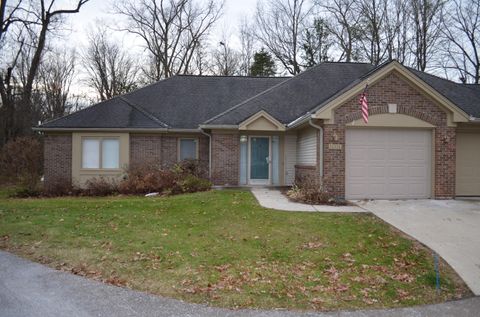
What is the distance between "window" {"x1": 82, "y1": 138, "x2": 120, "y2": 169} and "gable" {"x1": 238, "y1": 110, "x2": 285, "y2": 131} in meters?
5.84

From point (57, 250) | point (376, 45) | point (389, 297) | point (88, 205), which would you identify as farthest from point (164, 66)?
point (389, 297)

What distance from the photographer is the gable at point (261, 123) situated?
1544 centimetres

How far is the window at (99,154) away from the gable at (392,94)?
30.4 ft

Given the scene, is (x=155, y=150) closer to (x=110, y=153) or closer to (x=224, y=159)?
(x=110, y=153)

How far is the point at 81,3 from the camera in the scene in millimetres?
26203

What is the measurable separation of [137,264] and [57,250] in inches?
75.6

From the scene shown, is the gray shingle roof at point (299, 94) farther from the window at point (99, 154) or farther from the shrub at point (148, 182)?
the window at point (99, 154)

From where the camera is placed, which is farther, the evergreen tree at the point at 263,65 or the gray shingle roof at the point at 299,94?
the evergreen tree at the point at 263,65

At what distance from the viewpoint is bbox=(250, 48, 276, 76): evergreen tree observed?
32656 mm

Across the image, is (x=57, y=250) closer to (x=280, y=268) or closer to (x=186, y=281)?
(x=186, y=281)

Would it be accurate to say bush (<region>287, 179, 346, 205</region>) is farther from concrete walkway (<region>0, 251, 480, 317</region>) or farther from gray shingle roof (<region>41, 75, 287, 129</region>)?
gray shingle roof (<region>41, 75, 287, 129</region>)

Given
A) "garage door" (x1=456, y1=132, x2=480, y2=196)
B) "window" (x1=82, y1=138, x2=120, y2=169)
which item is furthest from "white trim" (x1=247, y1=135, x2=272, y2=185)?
"garage door" (x1=456, y1=132, x2=480, y2=196)

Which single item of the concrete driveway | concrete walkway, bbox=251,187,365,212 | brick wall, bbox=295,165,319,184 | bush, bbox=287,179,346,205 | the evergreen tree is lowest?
the concrete driveway

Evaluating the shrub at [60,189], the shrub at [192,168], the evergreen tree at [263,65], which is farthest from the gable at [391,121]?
the evergreen tree at [263,65]
